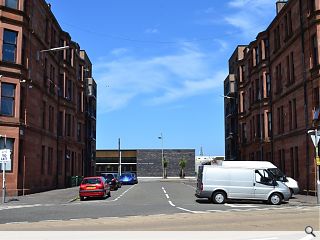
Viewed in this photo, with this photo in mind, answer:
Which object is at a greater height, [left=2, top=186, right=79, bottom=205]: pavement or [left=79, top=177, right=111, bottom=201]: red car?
[left=79, top=177, right=111, bottom=201]: red car

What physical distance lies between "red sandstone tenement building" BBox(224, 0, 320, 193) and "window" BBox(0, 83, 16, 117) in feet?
66.3

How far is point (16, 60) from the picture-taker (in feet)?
105

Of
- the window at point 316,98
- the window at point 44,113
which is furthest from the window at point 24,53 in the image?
the window at point 316,98

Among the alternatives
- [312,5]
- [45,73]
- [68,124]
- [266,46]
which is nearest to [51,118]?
[45,73]

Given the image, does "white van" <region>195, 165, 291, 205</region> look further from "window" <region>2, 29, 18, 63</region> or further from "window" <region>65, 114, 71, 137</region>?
"window" <region>65, 114, 71, 137</region>

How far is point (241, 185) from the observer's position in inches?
976

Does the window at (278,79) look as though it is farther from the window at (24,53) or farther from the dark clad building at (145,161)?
the dark clad building at (145,161)

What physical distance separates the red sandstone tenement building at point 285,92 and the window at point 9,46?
20.1m

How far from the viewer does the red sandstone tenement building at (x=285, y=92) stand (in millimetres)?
31547

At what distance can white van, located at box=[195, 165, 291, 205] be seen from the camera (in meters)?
24.7

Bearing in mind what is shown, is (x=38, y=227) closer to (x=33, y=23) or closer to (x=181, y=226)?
(x=181, y=226)

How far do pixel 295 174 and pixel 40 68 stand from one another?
71.4ft

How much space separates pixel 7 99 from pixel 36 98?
5.06 metres

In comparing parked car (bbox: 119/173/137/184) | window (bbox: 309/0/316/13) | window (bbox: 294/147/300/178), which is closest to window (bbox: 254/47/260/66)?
window (bbox: 294/147/300/178)
